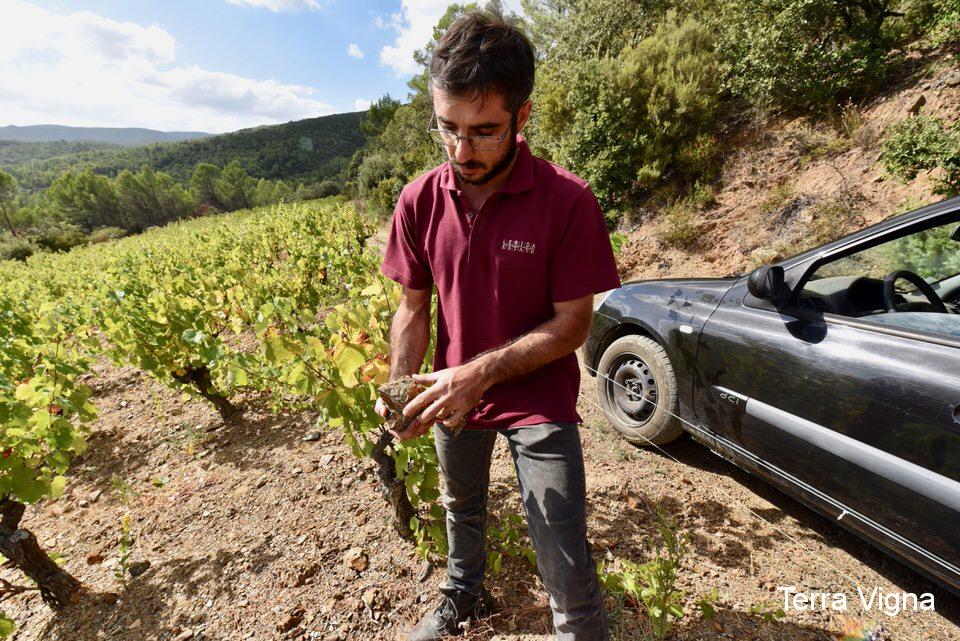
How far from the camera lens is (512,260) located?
1.31 metres

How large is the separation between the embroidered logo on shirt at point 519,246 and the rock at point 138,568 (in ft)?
9.07

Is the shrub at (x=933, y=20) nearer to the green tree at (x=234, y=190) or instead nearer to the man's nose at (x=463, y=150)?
the man's nose at (x=463, y=150)

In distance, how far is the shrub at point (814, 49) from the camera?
661 centimetres

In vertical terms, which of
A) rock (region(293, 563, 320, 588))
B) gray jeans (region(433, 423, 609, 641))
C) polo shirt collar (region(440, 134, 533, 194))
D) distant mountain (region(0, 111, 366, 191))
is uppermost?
distant mountain (region(0, 111, 366, 191))

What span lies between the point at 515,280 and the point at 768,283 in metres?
1.47

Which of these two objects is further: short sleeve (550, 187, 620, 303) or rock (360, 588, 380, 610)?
rock (360, 588, 380, 610)

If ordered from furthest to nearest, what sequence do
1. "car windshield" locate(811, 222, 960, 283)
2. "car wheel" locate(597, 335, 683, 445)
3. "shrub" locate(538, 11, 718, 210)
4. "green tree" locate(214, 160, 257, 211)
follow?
"green tree" locate(214, 160, 257, 211), "shrub" locate(538, 11, 718, 210), "car wheel" locate(597, 335, 683, 445), "car windshield" locate(811, 222, 960, 283)

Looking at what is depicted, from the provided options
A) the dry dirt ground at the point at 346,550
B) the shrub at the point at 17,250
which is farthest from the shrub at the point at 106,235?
the dry dirt ground at the point at 346,550

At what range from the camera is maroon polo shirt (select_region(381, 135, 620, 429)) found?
4.19 ft

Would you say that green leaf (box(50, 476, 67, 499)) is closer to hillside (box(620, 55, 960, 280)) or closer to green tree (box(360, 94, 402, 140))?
hillside (box(620, 55, 960, 280))

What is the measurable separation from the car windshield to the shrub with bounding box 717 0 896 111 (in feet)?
20.7

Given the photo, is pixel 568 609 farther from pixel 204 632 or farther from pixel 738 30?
pixel 738 30

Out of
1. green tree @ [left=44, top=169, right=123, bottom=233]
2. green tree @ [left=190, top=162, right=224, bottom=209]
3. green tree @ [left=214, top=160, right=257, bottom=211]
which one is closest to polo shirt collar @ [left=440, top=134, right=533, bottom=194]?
green tree @ [left=214, top=160, right=257, bottom=211]

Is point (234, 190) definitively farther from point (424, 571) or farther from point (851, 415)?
point (851, 415)
